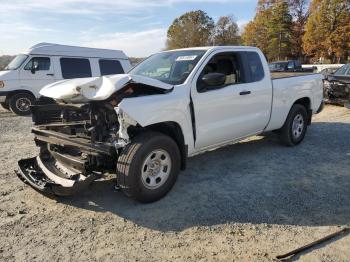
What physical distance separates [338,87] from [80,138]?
9.97 meters

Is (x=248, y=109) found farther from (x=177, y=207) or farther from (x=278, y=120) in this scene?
(x=177, y=207)

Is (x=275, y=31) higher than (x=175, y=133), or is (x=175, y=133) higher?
(x=275, y=31)

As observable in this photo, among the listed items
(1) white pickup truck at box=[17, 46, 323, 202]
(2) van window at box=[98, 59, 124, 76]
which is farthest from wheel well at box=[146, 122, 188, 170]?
(2) van window at box=[98, 59, 124, 76]

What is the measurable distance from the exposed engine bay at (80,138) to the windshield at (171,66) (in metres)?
0.61

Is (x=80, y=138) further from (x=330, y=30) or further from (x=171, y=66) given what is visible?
(x=330, y=30)

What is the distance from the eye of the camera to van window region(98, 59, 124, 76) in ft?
46.3

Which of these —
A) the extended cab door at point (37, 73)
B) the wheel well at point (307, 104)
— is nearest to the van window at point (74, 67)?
the extended cab door at point (37, 73)

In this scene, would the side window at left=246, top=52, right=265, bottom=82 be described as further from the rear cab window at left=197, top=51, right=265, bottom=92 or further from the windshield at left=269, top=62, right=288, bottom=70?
the windshield at left=269, top=62, right=288, bottom=70

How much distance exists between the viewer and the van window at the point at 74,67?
13.3 meters

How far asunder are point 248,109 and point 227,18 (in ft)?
224

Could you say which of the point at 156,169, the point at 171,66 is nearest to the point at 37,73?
the point at 171,66

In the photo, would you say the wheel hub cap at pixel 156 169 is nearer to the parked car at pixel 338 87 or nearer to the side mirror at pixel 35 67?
the parked car at pixel 338 87

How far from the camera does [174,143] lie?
466 centimetres

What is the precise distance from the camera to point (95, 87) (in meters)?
4.29
